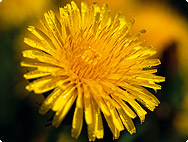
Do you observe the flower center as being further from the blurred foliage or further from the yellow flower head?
the blurred foliage

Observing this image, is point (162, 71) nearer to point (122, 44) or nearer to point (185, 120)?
point (185, 120)

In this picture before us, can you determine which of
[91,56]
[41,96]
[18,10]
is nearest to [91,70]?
[91,56]

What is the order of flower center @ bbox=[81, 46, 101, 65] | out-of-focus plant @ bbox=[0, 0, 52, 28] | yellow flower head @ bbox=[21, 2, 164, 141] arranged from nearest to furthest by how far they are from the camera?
yellow flower head @ bbox=[21, 2, 164, 141] → flower center @ bbox=[81, 46, 101, 65] → out-of-focus plant @ bbox=[0, 0, 52, 28]

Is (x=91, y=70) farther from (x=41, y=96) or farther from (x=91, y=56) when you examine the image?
(x=41, y=96)

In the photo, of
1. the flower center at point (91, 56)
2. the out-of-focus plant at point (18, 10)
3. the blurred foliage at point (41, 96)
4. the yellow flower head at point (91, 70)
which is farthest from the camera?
A: the out-of-focus plant at point (18, 10)

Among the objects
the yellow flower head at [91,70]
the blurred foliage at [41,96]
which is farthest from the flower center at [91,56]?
the blurred foliage at [41,96]

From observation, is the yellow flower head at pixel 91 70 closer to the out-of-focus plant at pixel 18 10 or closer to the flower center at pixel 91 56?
the flower center at pixel 91 56

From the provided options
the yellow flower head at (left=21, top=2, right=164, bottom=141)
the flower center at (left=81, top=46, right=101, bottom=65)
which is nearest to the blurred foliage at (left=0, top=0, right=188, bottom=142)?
A: the yellow flower head at (left=21, top=2, right=164, bottom=141)

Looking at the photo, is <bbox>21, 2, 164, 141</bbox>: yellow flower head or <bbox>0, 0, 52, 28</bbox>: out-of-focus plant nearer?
<bbox>21, 2, 164, 141</bbox>: yellow flower head
